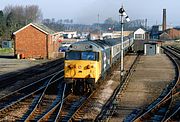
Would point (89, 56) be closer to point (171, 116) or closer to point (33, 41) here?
point (171, 116)

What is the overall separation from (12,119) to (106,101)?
221 inches

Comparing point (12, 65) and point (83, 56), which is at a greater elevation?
point (83, 56)

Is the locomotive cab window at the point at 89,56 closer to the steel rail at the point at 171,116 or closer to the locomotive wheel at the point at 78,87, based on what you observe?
the locomotive wheel at the point at 78,87

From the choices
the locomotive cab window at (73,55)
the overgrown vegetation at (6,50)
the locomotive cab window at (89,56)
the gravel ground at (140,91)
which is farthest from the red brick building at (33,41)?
the locomotive cab window at (89,56)

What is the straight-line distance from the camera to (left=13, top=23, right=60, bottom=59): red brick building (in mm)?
52072

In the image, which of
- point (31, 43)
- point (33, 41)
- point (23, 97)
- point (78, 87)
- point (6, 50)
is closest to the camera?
point (23, 97)

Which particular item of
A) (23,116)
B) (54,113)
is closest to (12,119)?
(23,116)

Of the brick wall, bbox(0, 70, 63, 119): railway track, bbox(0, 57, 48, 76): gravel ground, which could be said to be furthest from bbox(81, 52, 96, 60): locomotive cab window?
the brick wall

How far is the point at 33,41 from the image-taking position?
52.6m

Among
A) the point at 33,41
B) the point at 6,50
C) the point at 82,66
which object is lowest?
the point at 6,50

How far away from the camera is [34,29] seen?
52.1 m

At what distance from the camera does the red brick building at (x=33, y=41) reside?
171 feet

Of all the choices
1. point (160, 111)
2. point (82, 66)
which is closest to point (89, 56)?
point (82, 66)

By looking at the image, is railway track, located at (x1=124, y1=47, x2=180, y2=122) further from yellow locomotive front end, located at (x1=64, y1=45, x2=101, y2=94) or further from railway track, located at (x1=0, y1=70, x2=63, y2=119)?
railway track, located at (x1=0, y1=70, x2=63, y2=119)
